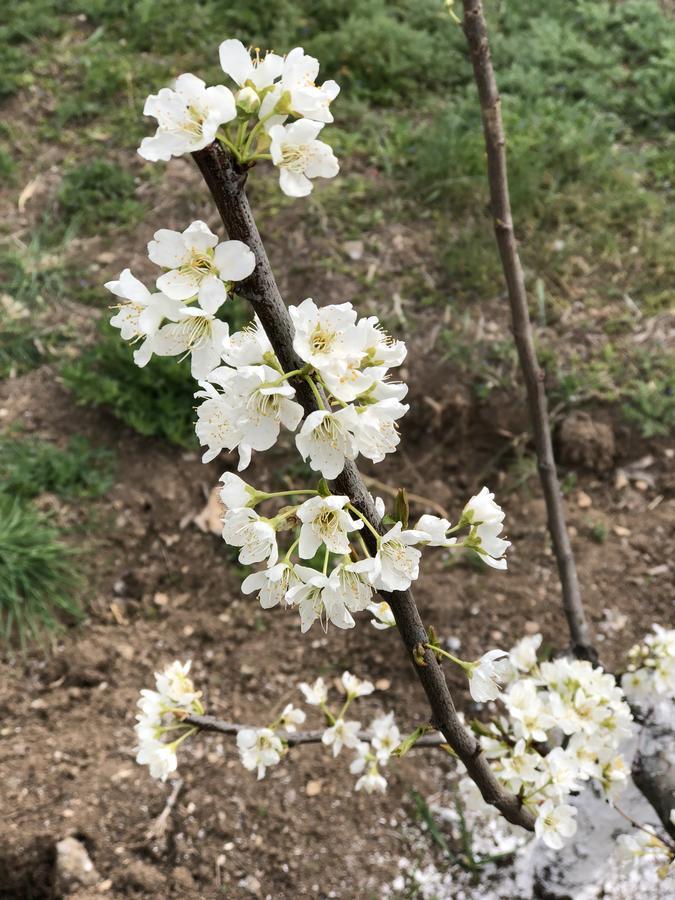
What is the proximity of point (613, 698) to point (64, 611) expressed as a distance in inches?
83.4

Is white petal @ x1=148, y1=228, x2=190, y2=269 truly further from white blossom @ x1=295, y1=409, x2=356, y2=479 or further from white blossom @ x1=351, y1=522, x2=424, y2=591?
white blossom @ x1=351, y1=522, x2=424, y2=591

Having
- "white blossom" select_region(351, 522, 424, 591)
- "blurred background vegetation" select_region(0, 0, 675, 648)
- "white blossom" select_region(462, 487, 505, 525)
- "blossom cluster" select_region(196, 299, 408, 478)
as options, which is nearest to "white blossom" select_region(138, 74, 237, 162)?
"blossom cluster" select_region(196, 299, 408, 478)

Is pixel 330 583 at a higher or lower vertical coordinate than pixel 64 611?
higher

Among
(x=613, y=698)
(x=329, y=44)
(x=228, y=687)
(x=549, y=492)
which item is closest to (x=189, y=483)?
(x=228, y=687)

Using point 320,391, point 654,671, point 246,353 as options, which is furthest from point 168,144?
point 654,671

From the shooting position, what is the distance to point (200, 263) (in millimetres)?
1190

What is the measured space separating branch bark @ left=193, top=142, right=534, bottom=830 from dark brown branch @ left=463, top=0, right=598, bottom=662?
0.89 metres

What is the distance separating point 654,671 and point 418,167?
3087 mm

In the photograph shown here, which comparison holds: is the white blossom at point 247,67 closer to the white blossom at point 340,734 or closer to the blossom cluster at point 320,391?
the blossom cluster at point 320,391

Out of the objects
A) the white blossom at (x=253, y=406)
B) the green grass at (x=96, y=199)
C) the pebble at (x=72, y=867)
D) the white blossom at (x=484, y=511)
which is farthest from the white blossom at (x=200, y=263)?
the green grass at (x=96, y=199)

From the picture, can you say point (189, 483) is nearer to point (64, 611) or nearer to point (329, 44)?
point (64, 611)

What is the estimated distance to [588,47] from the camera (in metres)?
5.09

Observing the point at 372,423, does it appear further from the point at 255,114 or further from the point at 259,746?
the point at 259,746

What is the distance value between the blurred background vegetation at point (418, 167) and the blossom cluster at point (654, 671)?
138cm
